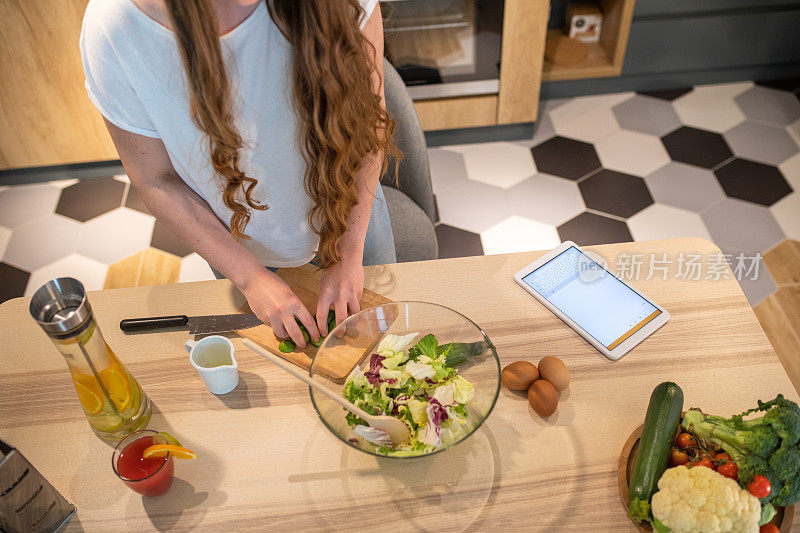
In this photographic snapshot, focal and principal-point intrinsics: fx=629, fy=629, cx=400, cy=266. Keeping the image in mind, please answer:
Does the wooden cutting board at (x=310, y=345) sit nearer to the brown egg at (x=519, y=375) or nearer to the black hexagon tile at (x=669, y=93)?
the brown egg at (x=519, y=375)

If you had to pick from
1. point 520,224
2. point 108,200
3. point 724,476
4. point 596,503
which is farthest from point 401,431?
point 108,200

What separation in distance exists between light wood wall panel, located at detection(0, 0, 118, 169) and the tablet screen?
1863 mm

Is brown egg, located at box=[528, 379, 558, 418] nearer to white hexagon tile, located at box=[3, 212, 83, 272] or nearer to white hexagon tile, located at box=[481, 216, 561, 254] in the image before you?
white hexagon tile, located at box=[481, 216, 561, 254]

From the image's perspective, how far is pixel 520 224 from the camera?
242 centimetres

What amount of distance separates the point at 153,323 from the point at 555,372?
0.69 m

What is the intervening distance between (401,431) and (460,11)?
1839mm

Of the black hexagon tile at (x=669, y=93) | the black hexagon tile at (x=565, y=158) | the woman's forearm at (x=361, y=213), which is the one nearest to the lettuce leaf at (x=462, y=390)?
the woman's forearm at (x=361, y=213)

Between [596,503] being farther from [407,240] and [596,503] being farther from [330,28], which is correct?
[407,240]

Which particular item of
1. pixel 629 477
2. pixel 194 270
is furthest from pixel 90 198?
pixel 629 477

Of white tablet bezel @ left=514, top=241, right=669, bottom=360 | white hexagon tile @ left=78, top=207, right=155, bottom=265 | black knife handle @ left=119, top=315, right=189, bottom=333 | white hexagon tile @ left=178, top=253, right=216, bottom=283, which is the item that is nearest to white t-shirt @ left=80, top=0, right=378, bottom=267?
black knife handle @ left=119, top=315, right=189, bottom=333

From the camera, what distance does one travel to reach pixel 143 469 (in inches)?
35.0

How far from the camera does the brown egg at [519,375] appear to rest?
38.6 inches

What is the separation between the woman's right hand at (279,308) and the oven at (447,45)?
138 centimetres

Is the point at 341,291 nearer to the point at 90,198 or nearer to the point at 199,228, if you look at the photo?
the point at 199,228
